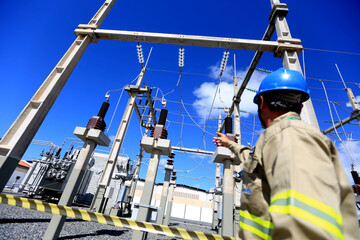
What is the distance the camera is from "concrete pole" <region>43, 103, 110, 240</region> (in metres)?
3.46

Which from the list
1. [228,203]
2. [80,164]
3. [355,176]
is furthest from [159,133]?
[355,176]

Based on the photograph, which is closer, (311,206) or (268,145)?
(311,206)

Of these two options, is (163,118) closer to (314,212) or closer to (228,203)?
(228,203)

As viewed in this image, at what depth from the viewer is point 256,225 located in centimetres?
96

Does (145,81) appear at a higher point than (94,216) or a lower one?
higher

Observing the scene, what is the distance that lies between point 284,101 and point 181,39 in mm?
3731

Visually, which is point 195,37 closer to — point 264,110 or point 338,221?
point 264,110

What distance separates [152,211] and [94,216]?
1183mm

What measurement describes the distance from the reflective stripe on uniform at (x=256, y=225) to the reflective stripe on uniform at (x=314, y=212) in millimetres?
328

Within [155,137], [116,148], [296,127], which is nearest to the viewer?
[296,127]

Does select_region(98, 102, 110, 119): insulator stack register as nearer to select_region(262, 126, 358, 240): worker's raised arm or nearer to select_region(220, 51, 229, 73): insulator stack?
select_region(220, 51, 229, 73): insulator stack

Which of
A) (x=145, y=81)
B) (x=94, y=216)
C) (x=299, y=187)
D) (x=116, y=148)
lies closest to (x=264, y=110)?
(x=299, y=187)

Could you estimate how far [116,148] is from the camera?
718 cm

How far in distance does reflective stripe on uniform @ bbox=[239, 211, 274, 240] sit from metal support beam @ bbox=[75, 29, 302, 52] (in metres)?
4.11
